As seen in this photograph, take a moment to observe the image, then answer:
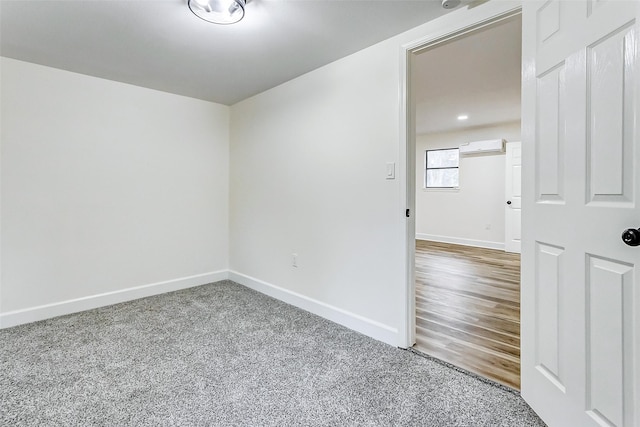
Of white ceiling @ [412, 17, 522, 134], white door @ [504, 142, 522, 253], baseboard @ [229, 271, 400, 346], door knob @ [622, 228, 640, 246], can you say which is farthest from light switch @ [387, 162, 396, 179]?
white door @ [504, 142, 522, 253]

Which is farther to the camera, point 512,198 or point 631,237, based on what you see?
point 512,198

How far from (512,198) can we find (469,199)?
2.77 feet

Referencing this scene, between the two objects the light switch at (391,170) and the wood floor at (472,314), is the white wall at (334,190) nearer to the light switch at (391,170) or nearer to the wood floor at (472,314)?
the light switch at (391,170)

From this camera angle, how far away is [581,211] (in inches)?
49.4

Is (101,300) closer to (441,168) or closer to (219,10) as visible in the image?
(219,10)

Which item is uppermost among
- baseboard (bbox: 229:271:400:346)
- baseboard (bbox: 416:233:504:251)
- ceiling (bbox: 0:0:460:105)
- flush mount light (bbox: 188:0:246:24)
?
ceiling (bbox: 0:0:460:105)

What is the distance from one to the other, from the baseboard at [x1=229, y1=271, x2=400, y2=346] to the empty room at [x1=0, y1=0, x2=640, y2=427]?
0.06 feet

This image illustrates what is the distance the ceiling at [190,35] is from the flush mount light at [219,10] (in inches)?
2.8

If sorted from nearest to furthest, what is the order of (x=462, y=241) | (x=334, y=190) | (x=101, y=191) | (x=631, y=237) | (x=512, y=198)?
1. (x=631, y=237)
2. (x=334, y=190)
3. (x=101, y=191)
4. (x=512, y=198)
5. (x=462, y=241)

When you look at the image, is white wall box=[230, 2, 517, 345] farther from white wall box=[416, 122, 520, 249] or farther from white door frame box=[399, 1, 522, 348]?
white wall box=[416, 122, 520, 249]

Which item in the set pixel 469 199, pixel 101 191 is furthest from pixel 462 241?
pixel 101 191

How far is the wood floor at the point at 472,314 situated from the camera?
207cm

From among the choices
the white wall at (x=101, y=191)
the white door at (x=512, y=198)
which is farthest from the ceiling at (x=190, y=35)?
the white door at (x=512, y=198)

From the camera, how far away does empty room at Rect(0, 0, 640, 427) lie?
1248 millimetres
